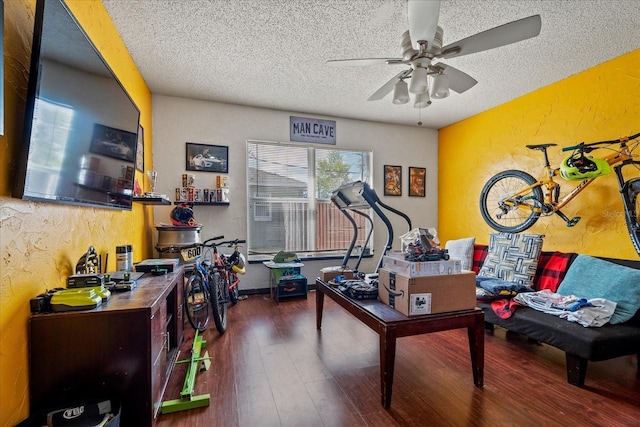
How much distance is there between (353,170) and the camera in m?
4.82

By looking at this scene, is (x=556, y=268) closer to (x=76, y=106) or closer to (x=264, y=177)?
(x=264, y=177)

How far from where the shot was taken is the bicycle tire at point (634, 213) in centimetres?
253

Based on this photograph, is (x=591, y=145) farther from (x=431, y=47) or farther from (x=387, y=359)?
(x=387, y=359)

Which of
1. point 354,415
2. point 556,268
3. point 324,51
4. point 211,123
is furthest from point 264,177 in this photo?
point 556,268

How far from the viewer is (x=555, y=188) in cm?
325

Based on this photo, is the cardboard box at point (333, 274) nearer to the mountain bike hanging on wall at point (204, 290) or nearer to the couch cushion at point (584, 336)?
the mountain bike hanging on wall at point (204, 290)

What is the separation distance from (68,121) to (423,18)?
1884 mm

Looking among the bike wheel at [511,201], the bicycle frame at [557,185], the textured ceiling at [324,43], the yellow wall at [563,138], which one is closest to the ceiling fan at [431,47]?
the textured ceiling at [324,43]

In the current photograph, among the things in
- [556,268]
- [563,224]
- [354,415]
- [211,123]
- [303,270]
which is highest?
[211,123]

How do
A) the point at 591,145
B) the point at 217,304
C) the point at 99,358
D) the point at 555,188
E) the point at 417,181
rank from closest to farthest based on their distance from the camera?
1. the point at 99,358
2. the point at 217,304
3. the point at 591,145
4. the point at 555,188
5. the point at 417,181

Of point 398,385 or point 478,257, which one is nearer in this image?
point 398,385

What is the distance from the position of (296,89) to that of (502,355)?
11.3ft

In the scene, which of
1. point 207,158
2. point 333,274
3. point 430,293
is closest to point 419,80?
point 430,293

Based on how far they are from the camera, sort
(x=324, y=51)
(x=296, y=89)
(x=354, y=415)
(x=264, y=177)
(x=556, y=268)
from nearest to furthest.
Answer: (x=354, y=415)
(x=324, y=51)
(x=556, y=268)
(x=296, y=89)
(x=264, y=177)
